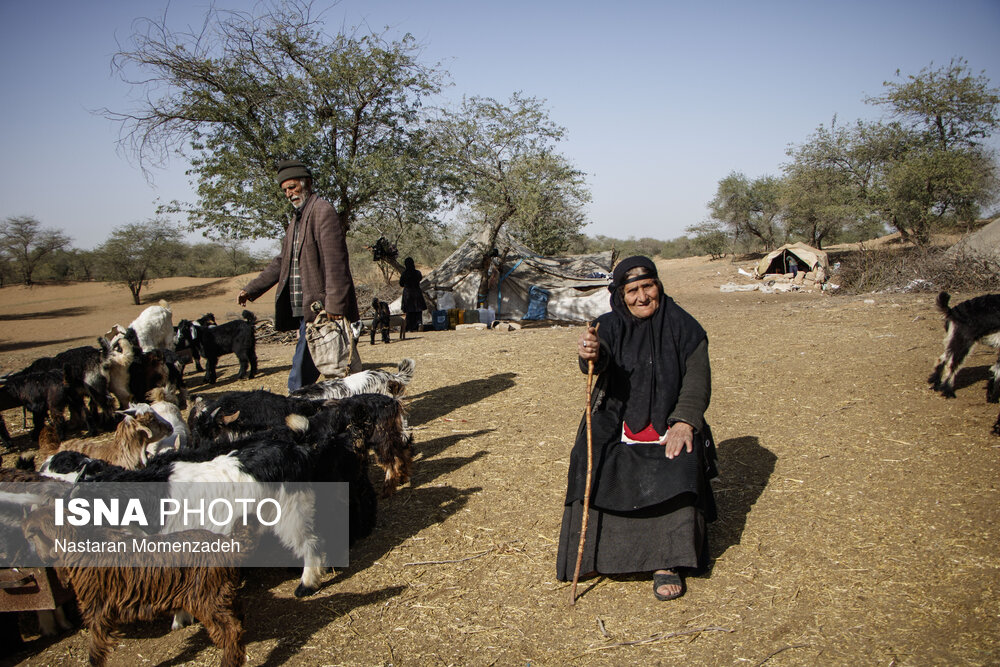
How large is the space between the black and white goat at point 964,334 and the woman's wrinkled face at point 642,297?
4986mm

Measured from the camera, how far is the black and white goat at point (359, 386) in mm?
4980

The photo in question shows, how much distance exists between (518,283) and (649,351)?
16119 mm

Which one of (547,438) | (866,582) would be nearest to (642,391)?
(866,582)

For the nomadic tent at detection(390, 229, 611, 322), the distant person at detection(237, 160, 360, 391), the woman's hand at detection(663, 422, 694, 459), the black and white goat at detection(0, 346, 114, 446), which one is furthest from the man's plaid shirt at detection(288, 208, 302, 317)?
the nomadic tent at detection(390, 229, 611, 322)

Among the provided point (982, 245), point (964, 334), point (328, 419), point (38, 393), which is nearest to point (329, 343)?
point (328, 419)

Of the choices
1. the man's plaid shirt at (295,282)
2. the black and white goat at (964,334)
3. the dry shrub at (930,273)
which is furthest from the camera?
the dry shrub at (930,273)

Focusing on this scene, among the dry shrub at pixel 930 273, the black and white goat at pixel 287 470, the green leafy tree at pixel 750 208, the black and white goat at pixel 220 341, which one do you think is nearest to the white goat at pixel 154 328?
the black and white goat at pixel 220 341

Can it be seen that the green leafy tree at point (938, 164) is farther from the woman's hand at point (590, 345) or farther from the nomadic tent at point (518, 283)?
the woman's hand at point (590, 345)

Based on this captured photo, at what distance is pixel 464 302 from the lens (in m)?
19.3

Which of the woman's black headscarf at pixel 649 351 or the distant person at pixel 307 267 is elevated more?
the distant person at pixel 307 267

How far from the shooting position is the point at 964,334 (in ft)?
21.2

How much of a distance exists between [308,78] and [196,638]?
14.8 metres

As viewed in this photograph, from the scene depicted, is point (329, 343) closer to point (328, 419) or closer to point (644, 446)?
point (328, 419)

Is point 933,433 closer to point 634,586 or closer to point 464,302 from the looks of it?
point 634,586
